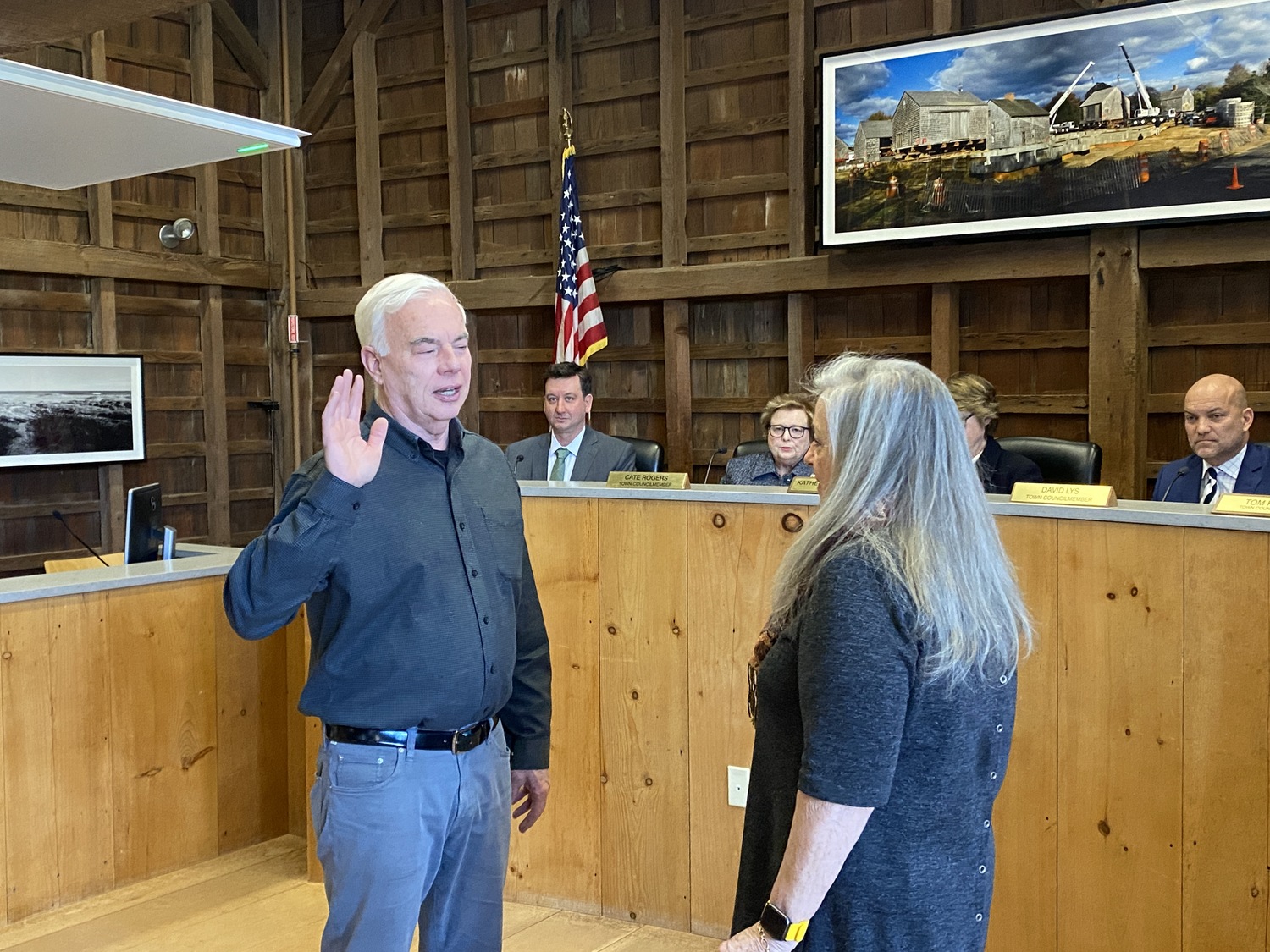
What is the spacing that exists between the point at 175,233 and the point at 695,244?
9.63 ft

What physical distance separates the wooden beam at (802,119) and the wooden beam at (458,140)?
2.04 metres

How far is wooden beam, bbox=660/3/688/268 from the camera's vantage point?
5992 millimetres

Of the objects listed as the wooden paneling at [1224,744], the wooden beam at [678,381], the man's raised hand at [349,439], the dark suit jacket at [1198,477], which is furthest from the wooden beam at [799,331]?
the man's raised hand at [349,439]

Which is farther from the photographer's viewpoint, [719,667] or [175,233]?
[175,233]

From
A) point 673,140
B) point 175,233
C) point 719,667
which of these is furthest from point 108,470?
point 719,667

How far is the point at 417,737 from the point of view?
1.85 meters

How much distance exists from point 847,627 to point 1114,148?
404 centimetres

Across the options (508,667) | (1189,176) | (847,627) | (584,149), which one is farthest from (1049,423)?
(847,627)

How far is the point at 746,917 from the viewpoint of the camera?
152 cm

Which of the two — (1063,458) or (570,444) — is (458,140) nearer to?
(570,444)

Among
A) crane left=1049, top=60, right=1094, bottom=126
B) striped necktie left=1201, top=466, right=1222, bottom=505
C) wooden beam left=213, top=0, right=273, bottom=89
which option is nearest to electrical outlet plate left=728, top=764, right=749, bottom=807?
striped necktie left=1201, top=466, right=1222, bottom=505

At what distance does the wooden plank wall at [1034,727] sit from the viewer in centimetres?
218

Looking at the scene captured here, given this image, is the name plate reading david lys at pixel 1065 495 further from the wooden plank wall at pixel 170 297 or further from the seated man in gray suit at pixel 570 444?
the wooden plank wall at pixel 170 297

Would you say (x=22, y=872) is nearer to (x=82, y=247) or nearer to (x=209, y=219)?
(x=82, y=247)
